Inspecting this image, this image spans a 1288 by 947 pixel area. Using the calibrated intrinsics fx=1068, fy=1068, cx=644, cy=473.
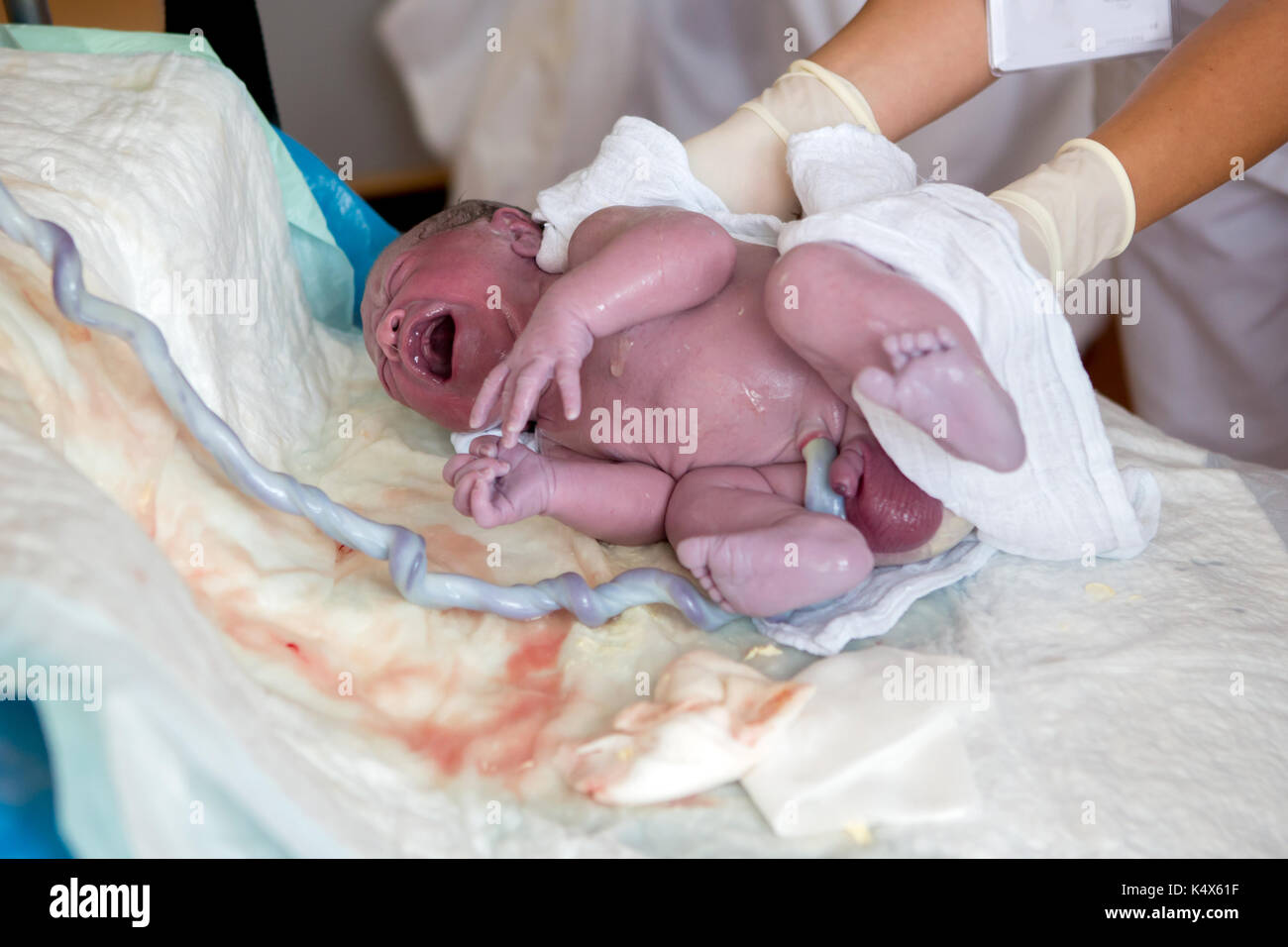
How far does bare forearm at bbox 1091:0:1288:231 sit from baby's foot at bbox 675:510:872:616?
543 mm

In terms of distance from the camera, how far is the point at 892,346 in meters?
0.83

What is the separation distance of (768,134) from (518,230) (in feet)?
1.08

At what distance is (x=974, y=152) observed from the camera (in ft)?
6.96

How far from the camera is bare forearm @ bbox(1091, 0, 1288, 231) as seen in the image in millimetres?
1113

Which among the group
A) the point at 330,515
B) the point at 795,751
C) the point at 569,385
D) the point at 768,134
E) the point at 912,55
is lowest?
the point at 795,751

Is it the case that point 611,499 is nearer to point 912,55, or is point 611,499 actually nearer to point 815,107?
point 815,107

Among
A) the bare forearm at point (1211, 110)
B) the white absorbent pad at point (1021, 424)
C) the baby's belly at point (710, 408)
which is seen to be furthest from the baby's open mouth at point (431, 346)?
the bare forearm at point (1211, 110)

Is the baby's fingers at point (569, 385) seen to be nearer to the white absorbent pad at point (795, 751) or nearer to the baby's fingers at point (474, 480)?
the baby's fingers at point (474, 480)

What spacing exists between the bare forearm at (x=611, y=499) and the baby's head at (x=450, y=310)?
167 mm

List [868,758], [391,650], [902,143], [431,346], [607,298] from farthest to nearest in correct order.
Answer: [902,143] → [431,346] → [607,298] → [391,650] → [868,758]

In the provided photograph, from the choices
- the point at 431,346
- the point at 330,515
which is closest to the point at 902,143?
the point at 431,346

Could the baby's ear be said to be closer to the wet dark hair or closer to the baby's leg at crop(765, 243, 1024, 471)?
the wet dark hair

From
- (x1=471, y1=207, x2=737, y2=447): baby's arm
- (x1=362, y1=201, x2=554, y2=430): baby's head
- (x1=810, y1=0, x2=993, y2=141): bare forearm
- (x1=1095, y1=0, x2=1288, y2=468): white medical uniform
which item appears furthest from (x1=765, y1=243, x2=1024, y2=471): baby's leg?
(x1=1095, y1=0, x2=1288, y2=468): white medical uniform

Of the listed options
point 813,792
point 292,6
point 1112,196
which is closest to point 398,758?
point 813,792
